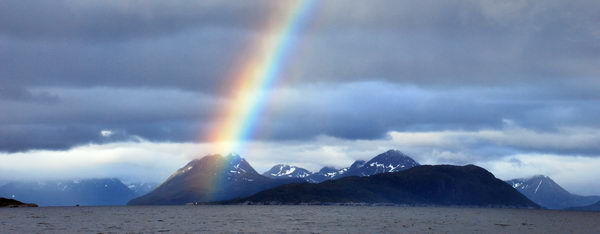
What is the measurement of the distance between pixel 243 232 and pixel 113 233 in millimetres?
38555

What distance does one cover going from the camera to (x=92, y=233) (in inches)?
7736

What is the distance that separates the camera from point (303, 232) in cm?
19425

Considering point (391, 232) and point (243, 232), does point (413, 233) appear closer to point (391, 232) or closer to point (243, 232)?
point (391, 232)

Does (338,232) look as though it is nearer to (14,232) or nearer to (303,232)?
(303,232)

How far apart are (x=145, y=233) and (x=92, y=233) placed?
66.8 ft

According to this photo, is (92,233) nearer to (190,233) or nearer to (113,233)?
(113,233)

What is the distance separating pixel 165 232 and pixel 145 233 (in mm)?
6016

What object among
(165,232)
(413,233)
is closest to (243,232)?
(165,232)

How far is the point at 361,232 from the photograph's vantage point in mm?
196625

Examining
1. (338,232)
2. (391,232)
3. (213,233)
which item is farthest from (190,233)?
(391,232)

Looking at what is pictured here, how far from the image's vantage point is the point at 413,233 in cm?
19788

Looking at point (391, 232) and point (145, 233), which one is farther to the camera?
point (391, 232)

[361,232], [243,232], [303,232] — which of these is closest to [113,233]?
[243,232]

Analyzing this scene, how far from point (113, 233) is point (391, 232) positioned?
275ft
